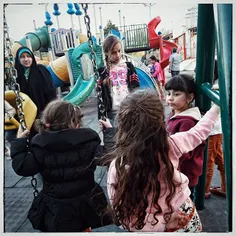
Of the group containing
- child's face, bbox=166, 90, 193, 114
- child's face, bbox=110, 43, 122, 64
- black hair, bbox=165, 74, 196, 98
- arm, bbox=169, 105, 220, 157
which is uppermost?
child's face, bbox=110, 43, 122, 64

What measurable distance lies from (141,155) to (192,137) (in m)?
0.20

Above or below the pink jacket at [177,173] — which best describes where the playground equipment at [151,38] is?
above

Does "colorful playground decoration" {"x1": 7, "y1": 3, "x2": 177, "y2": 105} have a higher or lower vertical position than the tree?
lower

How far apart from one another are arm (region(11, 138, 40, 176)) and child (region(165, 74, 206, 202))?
1.65ft

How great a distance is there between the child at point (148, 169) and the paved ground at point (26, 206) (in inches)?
12.6

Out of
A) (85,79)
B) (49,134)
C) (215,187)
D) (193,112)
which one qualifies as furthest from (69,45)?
(215,187)

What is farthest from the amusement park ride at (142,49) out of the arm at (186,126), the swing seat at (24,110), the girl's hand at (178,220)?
the girl's hand at (178,220)

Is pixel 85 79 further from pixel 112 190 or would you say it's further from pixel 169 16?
pixel 112 190

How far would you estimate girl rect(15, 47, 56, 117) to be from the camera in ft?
3.72

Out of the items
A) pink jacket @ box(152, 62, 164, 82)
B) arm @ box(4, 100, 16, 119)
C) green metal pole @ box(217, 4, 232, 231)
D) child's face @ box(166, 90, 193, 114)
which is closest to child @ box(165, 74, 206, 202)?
child's face @ box(166, 90, 193, 114)

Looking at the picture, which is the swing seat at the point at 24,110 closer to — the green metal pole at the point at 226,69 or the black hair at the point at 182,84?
the black hair at the point at 182,84

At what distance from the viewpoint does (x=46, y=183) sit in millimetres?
896

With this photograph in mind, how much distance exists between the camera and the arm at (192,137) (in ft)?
2.48

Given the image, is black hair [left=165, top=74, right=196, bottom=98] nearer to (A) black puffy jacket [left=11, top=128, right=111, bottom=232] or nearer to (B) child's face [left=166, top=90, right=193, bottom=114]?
(B) child's face [left=166, top=90, right=193, bottom=114]
